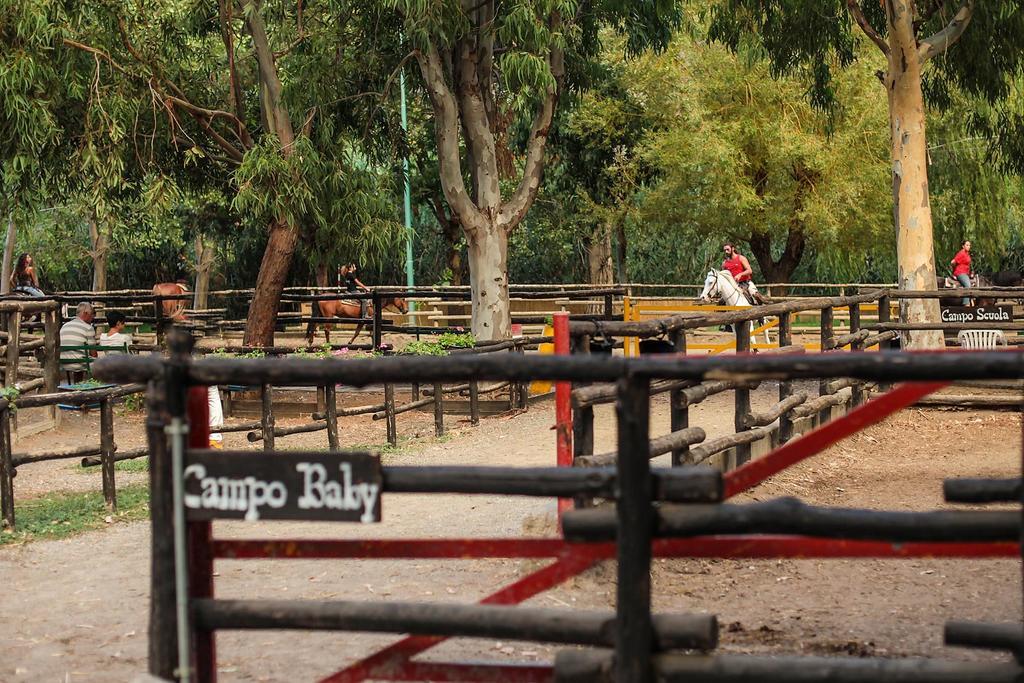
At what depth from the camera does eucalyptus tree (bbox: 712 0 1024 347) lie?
1769cm

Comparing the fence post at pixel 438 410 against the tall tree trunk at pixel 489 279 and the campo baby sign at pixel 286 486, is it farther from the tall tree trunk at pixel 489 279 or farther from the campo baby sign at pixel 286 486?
the campo baby sign at pixel 286 486

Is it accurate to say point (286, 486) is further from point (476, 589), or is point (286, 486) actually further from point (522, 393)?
point (522, 393)

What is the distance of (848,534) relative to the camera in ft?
12.8

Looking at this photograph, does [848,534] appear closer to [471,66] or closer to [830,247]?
[471,66]

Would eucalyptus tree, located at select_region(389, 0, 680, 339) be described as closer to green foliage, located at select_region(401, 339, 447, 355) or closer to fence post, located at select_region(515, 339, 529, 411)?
fence post, located at select_region(515, 339, 529, 411)

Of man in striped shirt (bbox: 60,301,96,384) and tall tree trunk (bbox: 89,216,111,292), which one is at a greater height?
tall tree trunk (bbox: 89,216,111,292)

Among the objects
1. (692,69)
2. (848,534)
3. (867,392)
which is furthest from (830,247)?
(848,534)

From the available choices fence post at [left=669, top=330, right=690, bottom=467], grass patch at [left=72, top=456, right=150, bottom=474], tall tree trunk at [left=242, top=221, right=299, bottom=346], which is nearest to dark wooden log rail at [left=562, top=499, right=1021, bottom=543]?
fence post at [left=669, top=330, right=690, bottom=467]

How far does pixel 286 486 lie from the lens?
411 cm

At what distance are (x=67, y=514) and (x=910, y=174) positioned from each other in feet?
39.7

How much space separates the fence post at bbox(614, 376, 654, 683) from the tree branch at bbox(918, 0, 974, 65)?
15.2 meters

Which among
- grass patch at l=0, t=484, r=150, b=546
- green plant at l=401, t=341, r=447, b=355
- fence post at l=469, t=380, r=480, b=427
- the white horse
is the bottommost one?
grass patch at l=0, t=484, r=150, b=546

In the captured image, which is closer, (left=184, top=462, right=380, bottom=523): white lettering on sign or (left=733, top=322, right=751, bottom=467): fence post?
(left=184, top=462, right=380, bottom=523): white lettering on sign

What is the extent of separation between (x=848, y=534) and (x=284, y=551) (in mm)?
1712
